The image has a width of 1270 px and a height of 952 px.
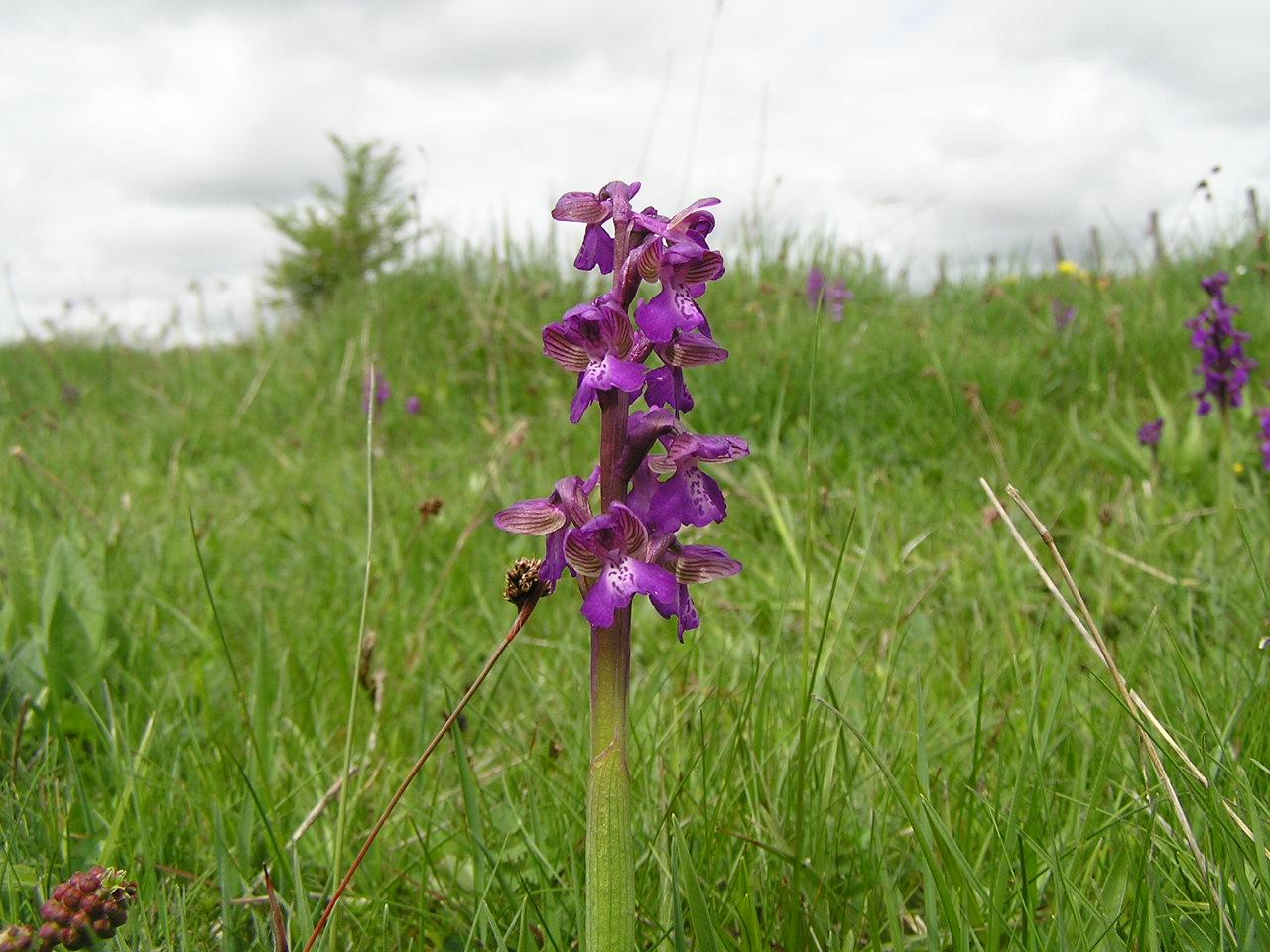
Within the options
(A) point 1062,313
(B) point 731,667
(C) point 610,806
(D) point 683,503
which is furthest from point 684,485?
(A) point 1062,313

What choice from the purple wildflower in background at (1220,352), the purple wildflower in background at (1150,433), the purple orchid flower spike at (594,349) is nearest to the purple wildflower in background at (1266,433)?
the purple wildflower in background at (1220,352)

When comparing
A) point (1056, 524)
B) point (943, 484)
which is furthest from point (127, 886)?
point (943, 484)

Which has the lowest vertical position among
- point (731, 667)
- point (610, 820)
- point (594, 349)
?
point (731, 667)

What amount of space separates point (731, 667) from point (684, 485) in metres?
1.47

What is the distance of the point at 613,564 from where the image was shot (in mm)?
1085

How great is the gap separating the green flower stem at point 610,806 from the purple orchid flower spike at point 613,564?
26 millimetres

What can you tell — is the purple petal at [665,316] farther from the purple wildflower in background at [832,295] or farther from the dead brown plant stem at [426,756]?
the purple wildflower in background at [832,295]

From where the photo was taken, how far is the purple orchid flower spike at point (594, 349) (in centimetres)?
109

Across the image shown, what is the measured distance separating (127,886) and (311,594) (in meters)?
2.22

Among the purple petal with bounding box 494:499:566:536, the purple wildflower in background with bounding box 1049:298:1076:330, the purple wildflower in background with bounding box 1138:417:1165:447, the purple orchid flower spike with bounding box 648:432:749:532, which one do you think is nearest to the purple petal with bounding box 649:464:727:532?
the purple orchid flower spike with bounding box 648:432:749:532

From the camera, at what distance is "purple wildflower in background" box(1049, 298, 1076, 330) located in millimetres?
6418

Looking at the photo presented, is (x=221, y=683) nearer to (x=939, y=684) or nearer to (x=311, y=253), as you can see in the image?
(x=939, y=684)

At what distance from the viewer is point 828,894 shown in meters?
1.38

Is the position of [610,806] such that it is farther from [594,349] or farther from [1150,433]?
[1150,433]
